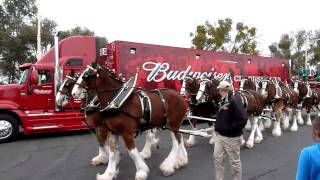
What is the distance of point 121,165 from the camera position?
8.03 meters

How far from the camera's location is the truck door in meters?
11.9

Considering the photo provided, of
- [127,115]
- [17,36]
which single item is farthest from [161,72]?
[17,36]

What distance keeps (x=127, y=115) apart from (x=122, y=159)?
Result: 222cm

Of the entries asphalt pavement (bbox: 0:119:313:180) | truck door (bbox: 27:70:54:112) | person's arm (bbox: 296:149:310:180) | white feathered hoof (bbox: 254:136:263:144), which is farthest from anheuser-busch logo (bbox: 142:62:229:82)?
person's arm (bbox: 296:149:310:180)

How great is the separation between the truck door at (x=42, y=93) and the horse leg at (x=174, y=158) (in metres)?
5.85

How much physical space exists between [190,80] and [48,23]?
1158 inches

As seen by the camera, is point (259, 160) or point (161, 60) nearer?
point (259, 160)

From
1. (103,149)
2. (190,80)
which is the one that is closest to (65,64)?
(190,80)

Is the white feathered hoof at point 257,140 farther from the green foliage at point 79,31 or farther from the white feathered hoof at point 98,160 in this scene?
the green foliage at point 79,31

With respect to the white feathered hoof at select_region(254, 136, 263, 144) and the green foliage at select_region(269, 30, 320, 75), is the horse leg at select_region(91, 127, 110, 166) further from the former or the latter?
the green foliage at select_region(269, 30, 320, 75)

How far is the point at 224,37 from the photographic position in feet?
133

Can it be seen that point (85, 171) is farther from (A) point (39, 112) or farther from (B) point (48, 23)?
(B) point (48, 23)

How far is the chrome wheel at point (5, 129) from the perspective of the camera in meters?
11.2

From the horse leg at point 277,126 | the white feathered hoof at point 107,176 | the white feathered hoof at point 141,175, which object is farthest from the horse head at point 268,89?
the white feathered hoof at point 107,176
